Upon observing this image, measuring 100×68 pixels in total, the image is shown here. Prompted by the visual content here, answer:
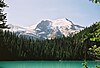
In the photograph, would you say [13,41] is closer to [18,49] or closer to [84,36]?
[18,49]

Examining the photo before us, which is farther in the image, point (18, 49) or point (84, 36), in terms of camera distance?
point (18, 49)

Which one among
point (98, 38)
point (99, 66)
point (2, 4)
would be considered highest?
point (2, 4)

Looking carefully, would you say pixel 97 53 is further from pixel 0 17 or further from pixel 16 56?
pixel 16 56

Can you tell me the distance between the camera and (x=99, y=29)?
18.9 feet

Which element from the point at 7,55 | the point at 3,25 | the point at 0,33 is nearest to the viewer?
the point at 3,25

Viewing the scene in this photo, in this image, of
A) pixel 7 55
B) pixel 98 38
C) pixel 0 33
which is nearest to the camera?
pixel 98 38

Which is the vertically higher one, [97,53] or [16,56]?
[97,53]

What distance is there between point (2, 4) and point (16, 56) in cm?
18383

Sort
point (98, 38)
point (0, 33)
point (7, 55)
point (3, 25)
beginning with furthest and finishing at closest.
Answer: point (7, 55) → point (0, 33) → point (3, 25) → point (98, 38)

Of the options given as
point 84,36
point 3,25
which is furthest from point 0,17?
point 84,36

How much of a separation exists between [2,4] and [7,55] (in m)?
173

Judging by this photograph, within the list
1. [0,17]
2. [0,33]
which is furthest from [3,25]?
[0,33]

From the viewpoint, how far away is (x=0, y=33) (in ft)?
58.0

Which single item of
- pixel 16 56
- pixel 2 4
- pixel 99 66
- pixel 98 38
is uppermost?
pixel 2 4
